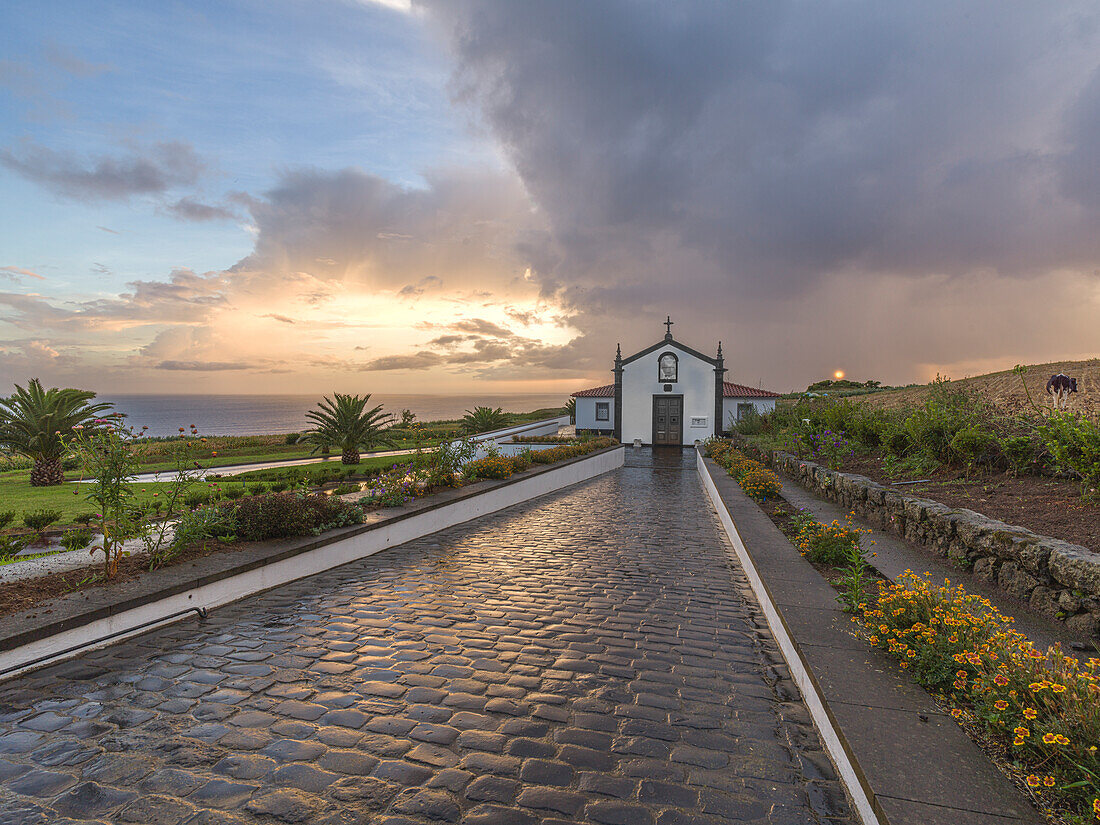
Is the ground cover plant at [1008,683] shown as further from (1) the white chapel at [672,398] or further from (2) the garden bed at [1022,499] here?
(1) the white chapel at [672,398]

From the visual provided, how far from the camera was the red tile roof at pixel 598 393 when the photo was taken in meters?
28.6

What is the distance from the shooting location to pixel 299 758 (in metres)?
2.52

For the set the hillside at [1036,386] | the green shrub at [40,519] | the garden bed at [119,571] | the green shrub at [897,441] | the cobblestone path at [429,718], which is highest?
the hillside at [1036,386]

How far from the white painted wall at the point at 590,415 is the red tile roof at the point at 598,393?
0.23m

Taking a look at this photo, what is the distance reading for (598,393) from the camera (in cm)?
2909

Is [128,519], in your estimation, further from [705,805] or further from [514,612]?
[705,805]

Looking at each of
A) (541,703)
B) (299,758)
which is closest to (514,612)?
(541,703)

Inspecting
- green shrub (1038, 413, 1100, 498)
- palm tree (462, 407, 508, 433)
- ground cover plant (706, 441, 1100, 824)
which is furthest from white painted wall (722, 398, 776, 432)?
ground cover plant (706, 441, 1100, 824)

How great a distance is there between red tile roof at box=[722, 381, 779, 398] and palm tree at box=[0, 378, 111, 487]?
80.3 feet

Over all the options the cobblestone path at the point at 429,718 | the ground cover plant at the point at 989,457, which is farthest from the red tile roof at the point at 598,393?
the cobblestone path at the point at 429,718

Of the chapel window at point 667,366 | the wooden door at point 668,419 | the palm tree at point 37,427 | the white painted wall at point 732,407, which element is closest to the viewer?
the palm tree at point 37,427

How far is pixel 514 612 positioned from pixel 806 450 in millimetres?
10832

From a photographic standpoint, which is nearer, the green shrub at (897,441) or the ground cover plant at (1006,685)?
the ground cover plant at (1006,685)

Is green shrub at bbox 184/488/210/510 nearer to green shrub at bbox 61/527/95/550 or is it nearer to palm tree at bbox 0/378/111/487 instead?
green shrub at bbox 61/527/95/550
